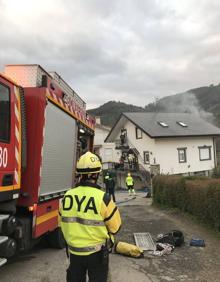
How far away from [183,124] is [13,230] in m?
39.5

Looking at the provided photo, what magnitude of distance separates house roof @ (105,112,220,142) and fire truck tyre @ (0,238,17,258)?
3396 centimetres

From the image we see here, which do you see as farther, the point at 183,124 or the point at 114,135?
A: the point at 114,135

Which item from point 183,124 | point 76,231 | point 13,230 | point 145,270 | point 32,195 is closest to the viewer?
point 76,231

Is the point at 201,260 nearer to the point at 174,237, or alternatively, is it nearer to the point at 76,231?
the point at 174,237

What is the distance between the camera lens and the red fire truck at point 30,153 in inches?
226

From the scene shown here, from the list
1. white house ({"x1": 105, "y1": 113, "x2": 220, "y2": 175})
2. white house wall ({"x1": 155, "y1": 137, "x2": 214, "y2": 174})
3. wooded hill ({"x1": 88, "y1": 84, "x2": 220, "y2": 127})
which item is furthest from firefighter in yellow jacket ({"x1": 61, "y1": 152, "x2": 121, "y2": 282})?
wooded hill ({"x1": 88, "y1": 84, "x2": 220, "y2": 127})

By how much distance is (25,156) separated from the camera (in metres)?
6.27

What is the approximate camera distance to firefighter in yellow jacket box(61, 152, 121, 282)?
154 inches

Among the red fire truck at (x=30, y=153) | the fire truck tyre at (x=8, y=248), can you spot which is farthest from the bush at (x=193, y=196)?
the fire truck tyre at (x=8, y=248)

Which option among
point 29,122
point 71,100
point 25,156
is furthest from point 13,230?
point 71,100

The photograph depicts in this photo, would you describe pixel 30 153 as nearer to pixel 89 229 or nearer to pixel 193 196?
pixel 89 229

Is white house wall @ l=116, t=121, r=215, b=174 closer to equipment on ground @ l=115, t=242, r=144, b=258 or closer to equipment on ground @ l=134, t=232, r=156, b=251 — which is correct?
equipment on ground @ l=134, t=232, r=156, b=251

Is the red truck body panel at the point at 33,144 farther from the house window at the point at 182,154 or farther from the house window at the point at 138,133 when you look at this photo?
the house window at the point at 182,154

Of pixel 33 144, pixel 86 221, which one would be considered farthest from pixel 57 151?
pixel 86 221
